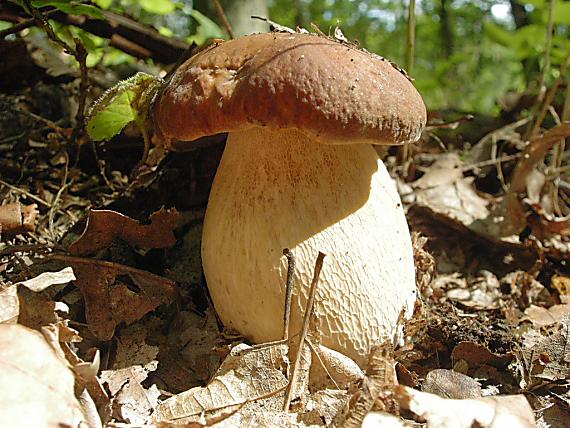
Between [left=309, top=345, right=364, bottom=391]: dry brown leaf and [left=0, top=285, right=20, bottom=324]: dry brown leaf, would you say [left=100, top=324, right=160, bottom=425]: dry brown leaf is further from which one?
[left=309, top=345, right=364, bottom=391]: dry brown leaf

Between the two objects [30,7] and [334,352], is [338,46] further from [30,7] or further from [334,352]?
[30,7]

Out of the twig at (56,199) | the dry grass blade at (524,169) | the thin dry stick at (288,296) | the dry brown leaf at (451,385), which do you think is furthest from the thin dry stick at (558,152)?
the twig at (56,199)

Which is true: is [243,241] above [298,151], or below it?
below

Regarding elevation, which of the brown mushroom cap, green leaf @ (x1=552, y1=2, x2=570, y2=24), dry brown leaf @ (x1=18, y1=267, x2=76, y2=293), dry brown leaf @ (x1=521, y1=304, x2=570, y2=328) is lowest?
dry brown leaf @ (x1=521, y1=304, x2=570, y2=328)

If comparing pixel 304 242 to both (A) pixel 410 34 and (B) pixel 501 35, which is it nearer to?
(A) pixel 410 34

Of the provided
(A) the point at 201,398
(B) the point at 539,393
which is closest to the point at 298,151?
(A) the point at 201,398

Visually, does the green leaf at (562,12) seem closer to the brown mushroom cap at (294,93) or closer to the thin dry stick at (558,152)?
the thin dry stick at (558,152)

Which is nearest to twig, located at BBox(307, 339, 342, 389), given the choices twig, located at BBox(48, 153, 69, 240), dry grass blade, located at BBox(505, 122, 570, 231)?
twig, located at BBox(48, 153, 69, 240)
